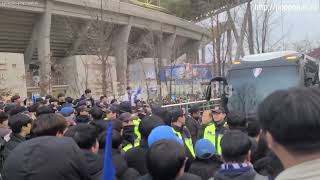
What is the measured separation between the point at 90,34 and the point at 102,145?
2516 centimetres

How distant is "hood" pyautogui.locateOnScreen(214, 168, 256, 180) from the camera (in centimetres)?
361

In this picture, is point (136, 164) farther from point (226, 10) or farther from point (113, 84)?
point (113, 84)

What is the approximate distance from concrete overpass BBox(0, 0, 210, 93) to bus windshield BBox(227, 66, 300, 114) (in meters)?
16.1

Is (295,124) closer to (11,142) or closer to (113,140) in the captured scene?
(113,140)

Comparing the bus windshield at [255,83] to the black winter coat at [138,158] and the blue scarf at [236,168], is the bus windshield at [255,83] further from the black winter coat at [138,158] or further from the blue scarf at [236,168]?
the blue scarf at [236,168]

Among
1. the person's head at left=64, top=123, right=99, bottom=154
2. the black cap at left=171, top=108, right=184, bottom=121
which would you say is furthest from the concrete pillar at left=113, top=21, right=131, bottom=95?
the person's head at left=64, top=123, right=99, bottom=154

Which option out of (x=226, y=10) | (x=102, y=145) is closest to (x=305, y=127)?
(x=102, y=145)

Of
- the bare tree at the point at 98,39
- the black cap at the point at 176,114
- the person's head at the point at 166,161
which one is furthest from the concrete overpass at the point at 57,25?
the person's head at the point at 166,161

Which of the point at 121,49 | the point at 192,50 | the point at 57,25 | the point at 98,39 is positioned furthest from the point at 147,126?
the point at 192,50

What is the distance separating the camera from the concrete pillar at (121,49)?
35438 millimetres

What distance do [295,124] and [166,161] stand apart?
5.60 feet

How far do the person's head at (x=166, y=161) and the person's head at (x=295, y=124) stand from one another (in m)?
1.58

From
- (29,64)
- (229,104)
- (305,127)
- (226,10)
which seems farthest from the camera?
(29,64)

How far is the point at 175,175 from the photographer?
3.43 meters
